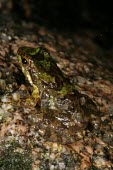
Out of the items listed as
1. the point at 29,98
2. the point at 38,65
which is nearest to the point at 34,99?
the point at 29,98

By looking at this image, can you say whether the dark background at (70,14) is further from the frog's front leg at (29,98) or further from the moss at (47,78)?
the moss at (47,78)

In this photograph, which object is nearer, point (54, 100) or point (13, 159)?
point (13, 159)

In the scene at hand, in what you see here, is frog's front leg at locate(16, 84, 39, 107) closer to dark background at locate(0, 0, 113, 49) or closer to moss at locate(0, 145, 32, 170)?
moss at locate(0, 145, 32, 170)

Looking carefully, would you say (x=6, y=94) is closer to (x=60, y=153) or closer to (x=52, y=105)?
(x=52, y=105)

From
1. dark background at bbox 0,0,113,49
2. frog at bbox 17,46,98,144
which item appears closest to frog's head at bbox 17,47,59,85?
frog at bbox 17,46,98,144

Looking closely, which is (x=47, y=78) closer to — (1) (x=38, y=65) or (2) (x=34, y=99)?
A: (1) (x=38, y=65)

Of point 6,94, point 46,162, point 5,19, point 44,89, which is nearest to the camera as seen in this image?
point 46,162

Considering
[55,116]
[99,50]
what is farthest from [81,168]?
[99,50]
